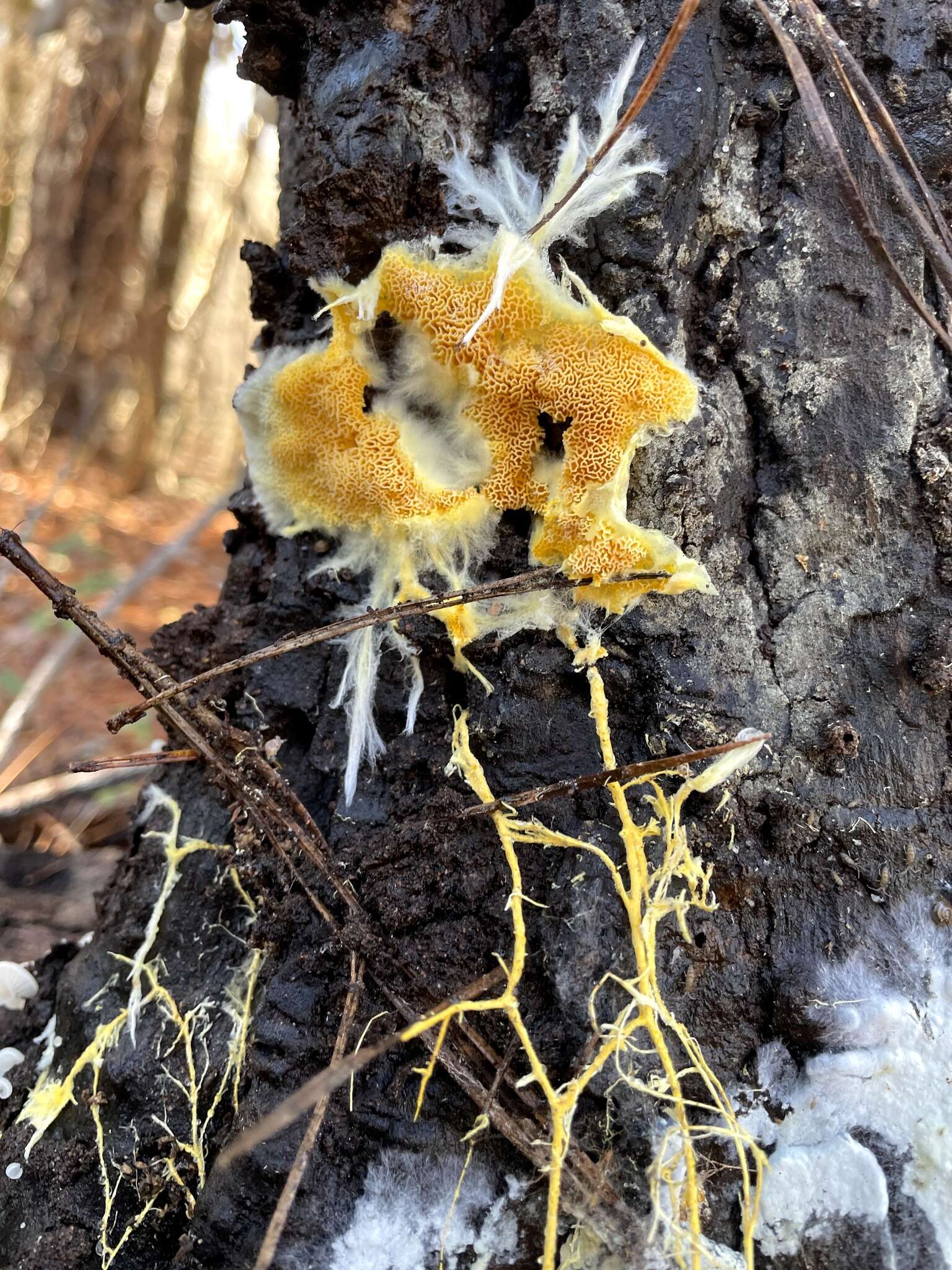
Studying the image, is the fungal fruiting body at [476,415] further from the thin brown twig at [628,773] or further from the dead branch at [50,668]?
the dead branch at [50,668]

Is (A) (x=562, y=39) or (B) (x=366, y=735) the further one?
(B) (x=366, y=735)

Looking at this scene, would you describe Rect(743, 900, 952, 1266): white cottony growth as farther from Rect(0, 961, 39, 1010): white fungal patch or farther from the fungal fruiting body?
Rect(0, 961, 39, 1010): white fungal patch

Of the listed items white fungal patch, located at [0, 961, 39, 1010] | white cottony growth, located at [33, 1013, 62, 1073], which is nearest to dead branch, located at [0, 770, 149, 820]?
white fungal patch, located at [0, 961, 39, 1010]

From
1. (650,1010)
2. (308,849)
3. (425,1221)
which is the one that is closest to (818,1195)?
(650,1010)

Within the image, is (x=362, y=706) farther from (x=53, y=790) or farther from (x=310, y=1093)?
(x=53, y=790)

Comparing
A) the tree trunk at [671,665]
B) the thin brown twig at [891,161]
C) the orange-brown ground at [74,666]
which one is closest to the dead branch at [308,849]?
the tree trunk at [671,665]

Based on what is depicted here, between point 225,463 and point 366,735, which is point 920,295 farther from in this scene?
point 225,463

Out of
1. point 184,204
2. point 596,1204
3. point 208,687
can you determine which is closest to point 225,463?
point 184,204
